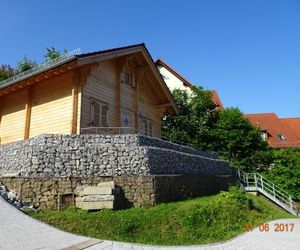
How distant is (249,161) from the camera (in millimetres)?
27234

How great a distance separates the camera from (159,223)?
35.9ft

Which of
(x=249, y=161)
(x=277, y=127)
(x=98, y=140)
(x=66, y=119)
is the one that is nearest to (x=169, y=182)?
(x=98, y=140)

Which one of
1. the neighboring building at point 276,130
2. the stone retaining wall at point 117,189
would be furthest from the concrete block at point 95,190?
the neighboring building at point 276,130

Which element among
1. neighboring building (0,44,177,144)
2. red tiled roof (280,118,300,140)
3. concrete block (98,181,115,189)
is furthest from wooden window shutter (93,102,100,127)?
red tiled roof (280,118,300,140)

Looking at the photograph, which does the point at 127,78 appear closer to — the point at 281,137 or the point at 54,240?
the point at 54,240

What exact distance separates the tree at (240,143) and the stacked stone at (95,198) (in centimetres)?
1777

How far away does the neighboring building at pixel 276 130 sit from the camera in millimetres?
39125

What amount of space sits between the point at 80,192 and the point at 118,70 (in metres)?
9.25

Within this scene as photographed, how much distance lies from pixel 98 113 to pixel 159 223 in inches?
303

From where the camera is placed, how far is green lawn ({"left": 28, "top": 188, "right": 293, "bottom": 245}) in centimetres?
1006

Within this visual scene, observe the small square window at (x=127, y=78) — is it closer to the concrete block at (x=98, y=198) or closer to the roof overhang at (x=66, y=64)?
the roof overhang at (x=66, y=64)

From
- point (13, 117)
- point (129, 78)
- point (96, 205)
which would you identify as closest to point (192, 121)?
point (129, 78)

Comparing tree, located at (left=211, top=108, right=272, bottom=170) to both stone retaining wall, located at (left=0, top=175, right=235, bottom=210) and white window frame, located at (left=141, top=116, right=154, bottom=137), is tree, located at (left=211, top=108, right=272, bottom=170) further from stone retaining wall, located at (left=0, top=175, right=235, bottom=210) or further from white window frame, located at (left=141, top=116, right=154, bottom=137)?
stone retaining wall, located at (left=0, top=175, right=235, bottom=210)

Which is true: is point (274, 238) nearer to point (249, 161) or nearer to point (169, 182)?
point (169, 182)
